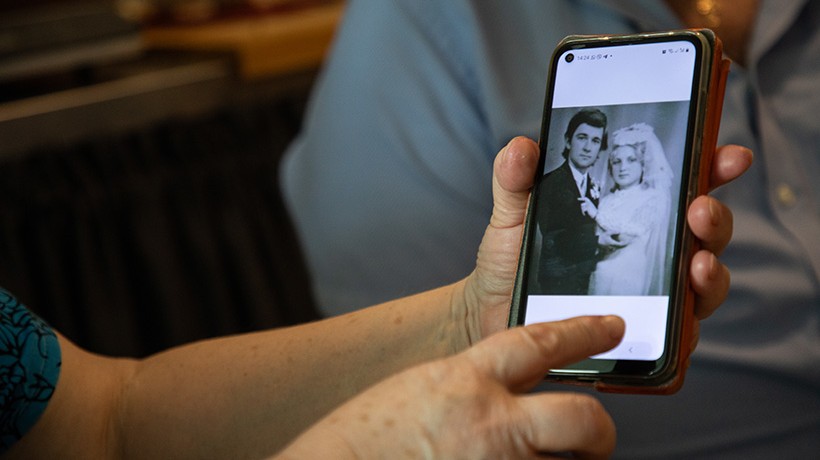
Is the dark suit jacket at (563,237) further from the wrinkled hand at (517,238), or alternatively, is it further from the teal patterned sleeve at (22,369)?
the teal patterned sleeve at (22,369)

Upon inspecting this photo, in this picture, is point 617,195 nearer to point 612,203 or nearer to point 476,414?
point 612,203

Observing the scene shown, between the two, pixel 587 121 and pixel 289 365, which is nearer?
pixel 587 121

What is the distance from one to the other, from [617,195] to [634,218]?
0.6 inches

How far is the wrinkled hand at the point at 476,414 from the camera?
1.43 ft

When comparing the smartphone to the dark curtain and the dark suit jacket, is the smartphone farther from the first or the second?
the dark curtain

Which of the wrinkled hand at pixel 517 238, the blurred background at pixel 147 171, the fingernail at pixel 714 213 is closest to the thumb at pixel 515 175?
the wrinkled hand at pixel 517 238

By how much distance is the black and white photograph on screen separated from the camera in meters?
0.52

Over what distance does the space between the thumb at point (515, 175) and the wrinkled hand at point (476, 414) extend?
12 cm

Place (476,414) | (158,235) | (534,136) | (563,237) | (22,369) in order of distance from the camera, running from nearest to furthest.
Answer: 1. (476,414)
2. (563,237)
3. (22,369)
4. (534,136)
5. (158,235)

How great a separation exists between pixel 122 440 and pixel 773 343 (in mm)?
550

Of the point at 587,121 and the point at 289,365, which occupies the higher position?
the point at 587,121

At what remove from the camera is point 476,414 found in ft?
1.44

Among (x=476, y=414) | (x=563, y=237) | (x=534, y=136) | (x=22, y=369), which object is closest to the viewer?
(x=476, y=414)

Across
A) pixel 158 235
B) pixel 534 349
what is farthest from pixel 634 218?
pixel 158 235
